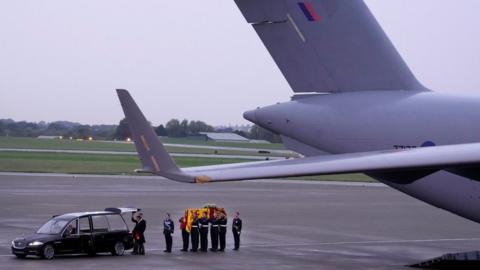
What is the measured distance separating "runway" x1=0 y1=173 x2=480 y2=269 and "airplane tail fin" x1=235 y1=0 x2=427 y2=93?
189 inches

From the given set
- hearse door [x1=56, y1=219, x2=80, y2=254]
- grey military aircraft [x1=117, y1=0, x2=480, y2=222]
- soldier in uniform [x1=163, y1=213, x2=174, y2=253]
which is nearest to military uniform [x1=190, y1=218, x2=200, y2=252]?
soldier in uniform [x1=163, y1=213, x2=174, y2=253]

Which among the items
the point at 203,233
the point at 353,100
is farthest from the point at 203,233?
the point at 353,100

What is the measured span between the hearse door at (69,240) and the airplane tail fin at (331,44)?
7771mm

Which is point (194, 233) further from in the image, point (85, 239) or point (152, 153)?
point (152, 153)

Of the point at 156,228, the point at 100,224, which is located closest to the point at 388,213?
the point at 156,228

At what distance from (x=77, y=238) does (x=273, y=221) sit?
1164cm

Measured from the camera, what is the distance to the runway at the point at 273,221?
2411 centimetres

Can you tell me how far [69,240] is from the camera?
24.7m

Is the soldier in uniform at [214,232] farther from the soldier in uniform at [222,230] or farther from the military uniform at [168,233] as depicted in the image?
the military uniform at [168,233]

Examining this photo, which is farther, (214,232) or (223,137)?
(223,137)

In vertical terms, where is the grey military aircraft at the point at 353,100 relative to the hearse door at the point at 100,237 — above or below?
above

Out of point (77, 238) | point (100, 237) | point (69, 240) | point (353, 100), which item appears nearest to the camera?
point (353, 100)

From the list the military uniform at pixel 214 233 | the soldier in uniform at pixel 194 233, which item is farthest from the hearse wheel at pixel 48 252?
the military uniform at pixel 214 233

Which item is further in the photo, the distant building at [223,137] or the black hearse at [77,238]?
the distant building at [223,137]
